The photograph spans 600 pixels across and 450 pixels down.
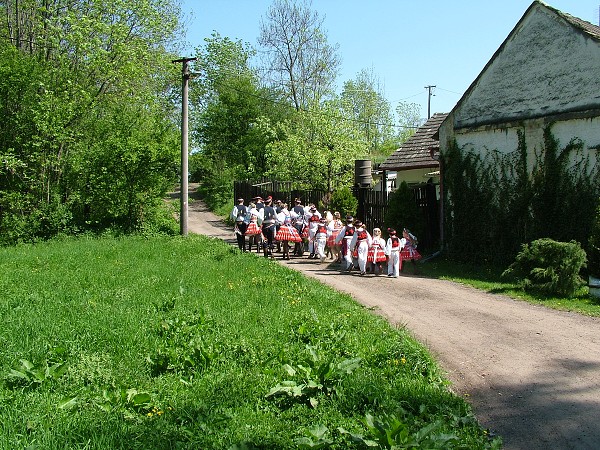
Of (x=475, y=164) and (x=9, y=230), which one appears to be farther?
(x=9, y=230)

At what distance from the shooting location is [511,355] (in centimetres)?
812

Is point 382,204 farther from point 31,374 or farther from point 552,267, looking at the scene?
point 31,374

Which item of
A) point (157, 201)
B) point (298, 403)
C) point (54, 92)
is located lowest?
point (298, 403)

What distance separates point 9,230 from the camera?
22656 mm

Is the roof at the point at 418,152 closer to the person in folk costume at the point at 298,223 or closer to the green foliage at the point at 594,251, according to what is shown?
the person in folk costume at the point at 298,223

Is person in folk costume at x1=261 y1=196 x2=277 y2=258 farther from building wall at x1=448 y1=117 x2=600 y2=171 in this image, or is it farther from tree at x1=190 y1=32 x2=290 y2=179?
tree at x1=190 y1=32 x2=290 y2=179

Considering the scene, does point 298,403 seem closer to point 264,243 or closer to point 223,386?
point 223,386

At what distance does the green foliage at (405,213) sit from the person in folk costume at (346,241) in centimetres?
194

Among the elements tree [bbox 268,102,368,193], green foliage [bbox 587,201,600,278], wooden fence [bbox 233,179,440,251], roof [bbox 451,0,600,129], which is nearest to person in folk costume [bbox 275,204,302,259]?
wooden fence [bbox 233,179,440,251]

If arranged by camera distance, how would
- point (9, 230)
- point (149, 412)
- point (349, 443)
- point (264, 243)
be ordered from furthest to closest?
point (9, 230) → point (264, 243) → point (149, 412) → point (349, 443)

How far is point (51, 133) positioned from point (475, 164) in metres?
15.5

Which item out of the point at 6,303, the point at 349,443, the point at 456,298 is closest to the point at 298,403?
the point at 349,443

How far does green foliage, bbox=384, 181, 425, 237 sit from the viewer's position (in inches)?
720

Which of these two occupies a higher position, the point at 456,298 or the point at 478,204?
the point at 478,204
